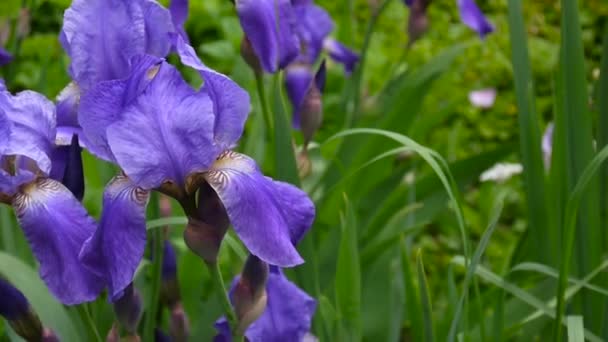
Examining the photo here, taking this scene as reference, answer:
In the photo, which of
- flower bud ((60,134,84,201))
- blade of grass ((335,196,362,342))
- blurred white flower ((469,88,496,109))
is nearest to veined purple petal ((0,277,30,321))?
flower bud ((60,134,84,201))

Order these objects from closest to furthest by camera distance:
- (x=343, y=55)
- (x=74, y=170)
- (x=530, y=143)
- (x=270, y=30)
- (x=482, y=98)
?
(x=74, y=170), (x=270, y=30), (x=530, y=143), (x=343, y=55), (x=482, y=98)

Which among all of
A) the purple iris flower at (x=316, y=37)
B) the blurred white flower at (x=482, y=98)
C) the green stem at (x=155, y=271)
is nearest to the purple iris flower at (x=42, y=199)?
the green stem at (x=155, y=271)

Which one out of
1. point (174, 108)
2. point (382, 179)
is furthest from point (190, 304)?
point (174, 108)

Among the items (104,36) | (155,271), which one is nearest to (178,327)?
(155,271)

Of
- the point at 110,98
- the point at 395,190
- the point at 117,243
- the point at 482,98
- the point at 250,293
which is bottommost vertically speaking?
the point at 482,98

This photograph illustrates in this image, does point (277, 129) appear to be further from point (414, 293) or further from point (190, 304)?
point (190, 304)

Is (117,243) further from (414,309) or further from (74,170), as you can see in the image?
(414,309)

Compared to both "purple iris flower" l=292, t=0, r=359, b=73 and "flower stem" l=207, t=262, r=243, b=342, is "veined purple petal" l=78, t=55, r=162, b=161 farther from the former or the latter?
"purple iris flower" l=292, t=0, r=359, b=73
